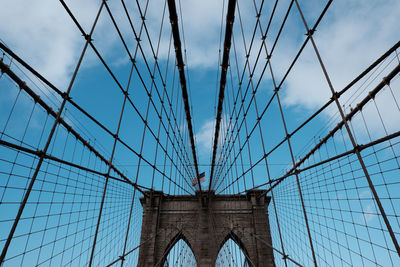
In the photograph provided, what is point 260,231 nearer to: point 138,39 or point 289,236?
point 289,236

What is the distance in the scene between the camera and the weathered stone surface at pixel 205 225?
1364 cm

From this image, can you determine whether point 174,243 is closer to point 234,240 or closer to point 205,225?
point 205,225

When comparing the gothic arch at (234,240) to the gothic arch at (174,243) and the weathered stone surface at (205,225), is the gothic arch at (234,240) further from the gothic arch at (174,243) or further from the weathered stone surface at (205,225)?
the gothic arch at (174,243)

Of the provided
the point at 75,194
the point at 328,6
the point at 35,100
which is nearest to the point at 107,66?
the point at 35,100

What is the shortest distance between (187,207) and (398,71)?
13.9 meters

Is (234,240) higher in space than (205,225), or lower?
lower

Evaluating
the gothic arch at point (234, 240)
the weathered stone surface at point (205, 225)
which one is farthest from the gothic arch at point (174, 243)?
Answer: the gothic arch at point (234, 240)

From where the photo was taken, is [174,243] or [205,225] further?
[205,225]

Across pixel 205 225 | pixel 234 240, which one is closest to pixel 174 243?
pixel 205 225

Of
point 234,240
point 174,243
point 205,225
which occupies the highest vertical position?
point 205,225

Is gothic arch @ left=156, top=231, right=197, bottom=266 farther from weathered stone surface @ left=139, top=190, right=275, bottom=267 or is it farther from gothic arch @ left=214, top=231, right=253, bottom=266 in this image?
gothic arch @ left=214, top=231, right=253, bottom=266

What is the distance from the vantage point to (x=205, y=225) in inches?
582

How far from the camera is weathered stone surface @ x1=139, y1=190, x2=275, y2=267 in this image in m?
13.6

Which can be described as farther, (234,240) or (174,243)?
(234,240)
